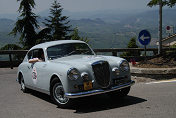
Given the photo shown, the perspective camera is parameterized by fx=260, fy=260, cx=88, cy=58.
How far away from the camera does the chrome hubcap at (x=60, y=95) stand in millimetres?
5968

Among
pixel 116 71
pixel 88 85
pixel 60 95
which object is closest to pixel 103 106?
pixel 88 85

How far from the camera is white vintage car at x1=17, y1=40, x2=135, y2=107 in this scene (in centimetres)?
567

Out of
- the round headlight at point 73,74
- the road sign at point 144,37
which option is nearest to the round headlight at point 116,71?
the round headlight at point 73,74

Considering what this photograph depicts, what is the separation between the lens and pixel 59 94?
6.11 metres

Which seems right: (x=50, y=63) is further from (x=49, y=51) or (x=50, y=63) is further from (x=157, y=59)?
(x=157, y=59)

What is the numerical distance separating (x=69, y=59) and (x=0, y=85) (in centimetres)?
468

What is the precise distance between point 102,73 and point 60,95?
3.69 feet

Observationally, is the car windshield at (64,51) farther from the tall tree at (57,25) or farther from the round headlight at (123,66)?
the tall tree at (57,25)

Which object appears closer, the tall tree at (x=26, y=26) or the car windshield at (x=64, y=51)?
the car windshield at (x=64, y=51)

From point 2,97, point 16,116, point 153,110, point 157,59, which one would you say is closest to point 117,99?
point 153,110

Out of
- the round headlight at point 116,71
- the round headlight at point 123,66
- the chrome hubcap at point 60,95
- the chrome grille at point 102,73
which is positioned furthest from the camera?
the round headlight at point 123,66

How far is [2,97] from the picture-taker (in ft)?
25.6

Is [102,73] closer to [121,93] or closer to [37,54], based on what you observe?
[121,93]

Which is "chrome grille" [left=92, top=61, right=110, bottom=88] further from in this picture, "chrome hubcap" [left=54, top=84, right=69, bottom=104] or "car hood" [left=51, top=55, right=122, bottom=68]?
"chrome hubcap" [left=54, top=84, right=69, bottom=104]
